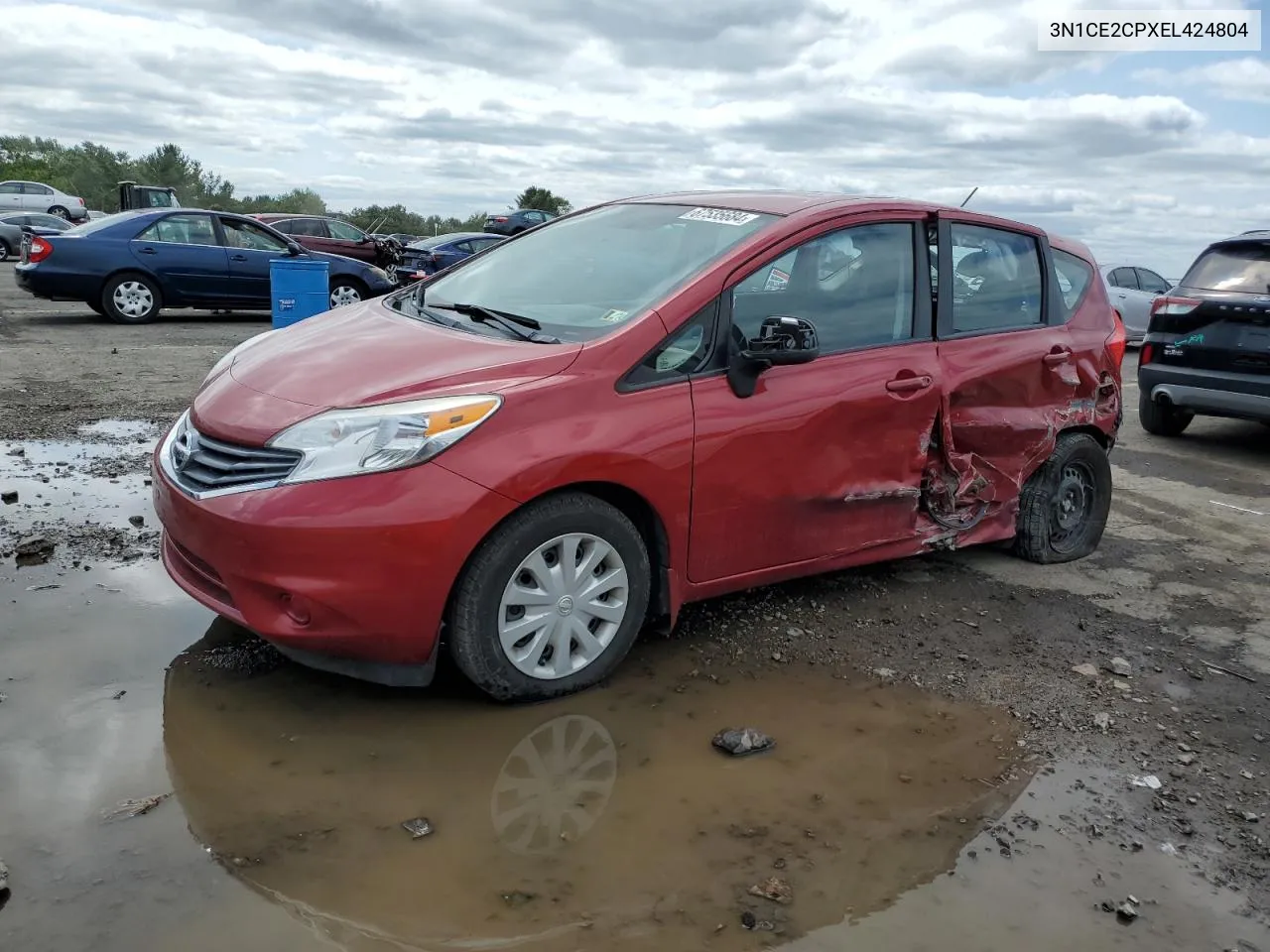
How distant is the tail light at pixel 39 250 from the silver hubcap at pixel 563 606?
37.4 ft

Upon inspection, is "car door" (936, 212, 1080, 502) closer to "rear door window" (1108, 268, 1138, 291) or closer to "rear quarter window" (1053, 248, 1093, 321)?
"rear quarter window" (1053, 248, 1093, 321)

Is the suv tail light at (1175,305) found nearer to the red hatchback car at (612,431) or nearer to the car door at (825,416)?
the red hatchback car at (612,431)

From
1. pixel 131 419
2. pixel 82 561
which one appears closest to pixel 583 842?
pixel 82 561

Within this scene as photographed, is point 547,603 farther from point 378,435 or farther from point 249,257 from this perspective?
point 249,257

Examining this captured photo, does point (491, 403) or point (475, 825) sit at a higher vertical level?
point (491, 403)

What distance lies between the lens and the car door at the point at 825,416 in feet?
12.6

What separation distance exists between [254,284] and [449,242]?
222 inches

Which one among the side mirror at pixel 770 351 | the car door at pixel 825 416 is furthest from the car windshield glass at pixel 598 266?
the side mirror at pixel 770 351

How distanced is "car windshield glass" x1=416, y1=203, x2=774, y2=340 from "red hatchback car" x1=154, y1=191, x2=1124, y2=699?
0.02 metres

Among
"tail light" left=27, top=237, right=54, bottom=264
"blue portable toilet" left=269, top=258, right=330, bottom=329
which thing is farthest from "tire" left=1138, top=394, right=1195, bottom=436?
"tail light" left=27, top=237, right=54, bottom=264

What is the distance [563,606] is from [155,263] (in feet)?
37.8

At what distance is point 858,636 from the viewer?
172 inches

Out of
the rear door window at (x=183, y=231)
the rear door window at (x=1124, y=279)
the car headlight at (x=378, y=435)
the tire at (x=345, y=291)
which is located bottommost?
the car headlight at (x=378, y=435)

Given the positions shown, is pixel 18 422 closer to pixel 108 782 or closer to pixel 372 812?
pixel 108 782
